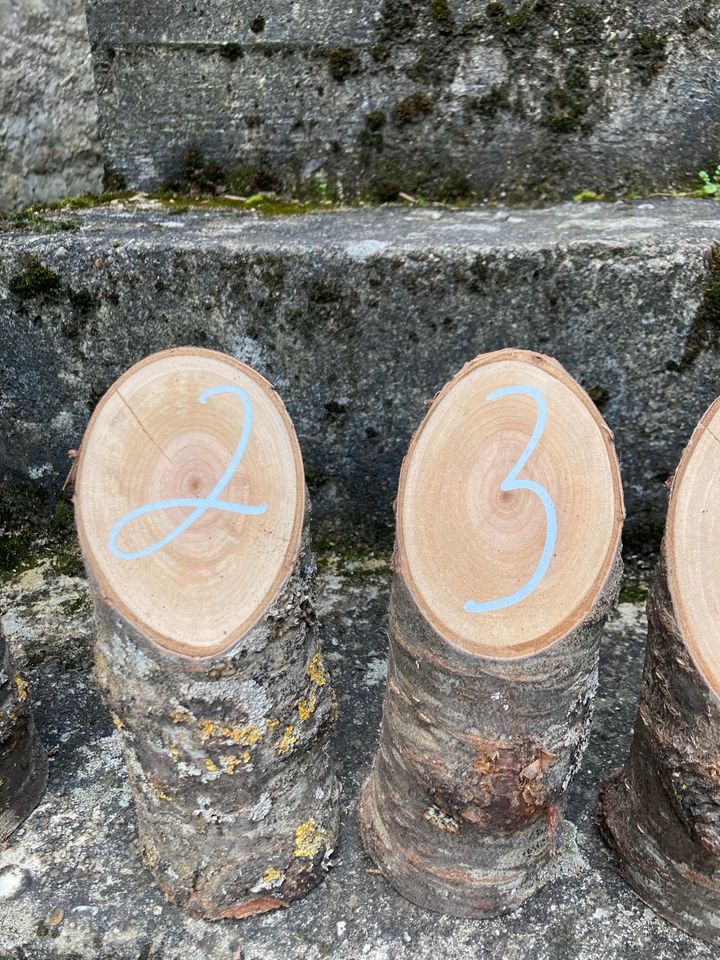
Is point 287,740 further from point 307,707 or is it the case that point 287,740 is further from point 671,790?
point 671,790

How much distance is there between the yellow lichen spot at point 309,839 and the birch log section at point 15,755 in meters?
0.66

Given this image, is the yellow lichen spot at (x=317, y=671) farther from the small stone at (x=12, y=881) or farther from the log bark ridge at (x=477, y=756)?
the small stone at (x=12, y=881)

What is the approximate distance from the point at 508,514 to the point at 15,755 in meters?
1.25

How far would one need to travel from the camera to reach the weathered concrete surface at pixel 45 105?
2.65 metres

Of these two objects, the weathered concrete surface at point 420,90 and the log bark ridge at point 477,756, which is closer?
the log bark ridge at point 477,756

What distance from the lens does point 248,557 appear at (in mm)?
1427

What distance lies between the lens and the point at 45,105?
8.98 ft

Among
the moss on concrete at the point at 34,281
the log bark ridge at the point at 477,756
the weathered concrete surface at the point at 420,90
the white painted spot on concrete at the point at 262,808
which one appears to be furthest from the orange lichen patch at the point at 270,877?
the weathered concrete surface at the point at 420,90

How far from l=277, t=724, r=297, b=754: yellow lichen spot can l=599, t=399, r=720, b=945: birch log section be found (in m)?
0.68

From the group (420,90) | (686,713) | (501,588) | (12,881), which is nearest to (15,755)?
(12,881)

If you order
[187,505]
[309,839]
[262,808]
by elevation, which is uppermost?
[187,505]

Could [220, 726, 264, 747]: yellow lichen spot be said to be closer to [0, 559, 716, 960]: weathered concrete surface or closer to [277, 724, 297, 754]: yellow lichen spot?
[277, 724, 297, 754]: yellow lichen spot

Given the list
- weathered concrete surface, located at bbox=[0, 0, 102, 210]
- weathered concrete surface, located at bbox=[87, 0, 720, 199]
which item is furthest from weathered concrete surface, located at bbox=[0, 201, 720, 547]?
weathered concrete surface, located at bbox=[0, 0, 102, 210]

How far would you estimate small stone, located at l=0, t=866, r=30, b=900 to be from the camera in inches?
63.9
